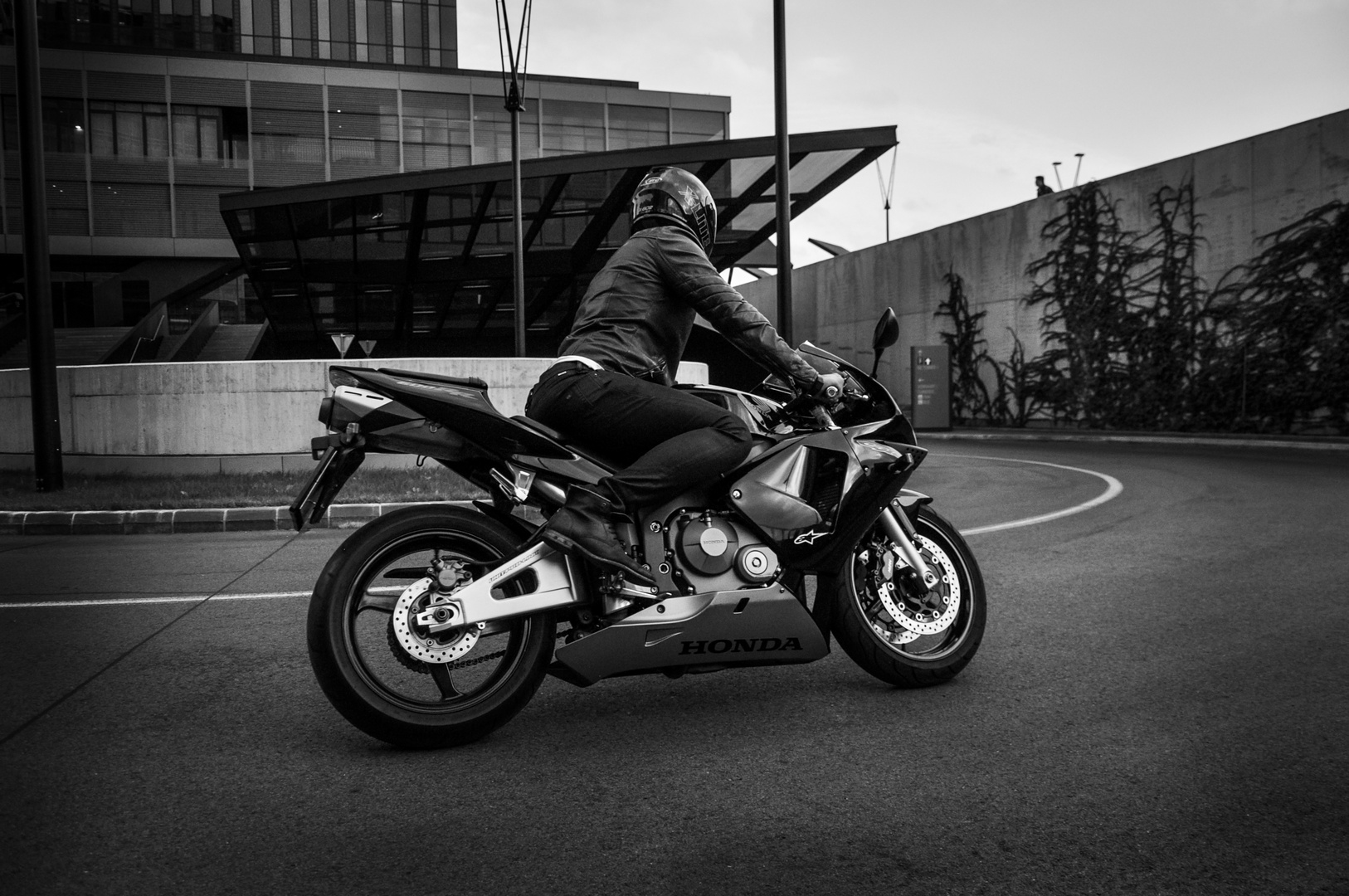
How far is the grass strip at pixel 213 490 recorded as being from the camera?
9.73 m

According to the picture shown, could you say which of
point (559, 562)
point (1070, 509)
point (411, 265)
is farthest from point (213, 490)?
point (411, 265)

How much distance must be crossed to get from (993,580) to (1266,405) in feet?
46.9

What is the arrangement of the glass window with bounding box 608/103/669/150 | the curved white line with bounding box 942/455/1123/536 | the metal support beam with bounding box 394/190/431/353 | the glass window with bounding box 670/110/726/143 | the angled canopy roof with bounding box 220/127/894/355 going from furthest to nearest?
the glass window with bounding box 670/110/726/143 → the glass window with bounding box 608/103/669/150 → the metal support beam with bounding box 394/190/431/353 → the angled canopy roof with bounding box 220/127/894/355 → the curved white line with bounding box 942/455/1123/536

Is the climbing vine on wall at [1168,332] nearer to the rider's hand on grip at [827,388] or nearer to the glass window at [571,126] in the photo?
the rider's hand on grip at [827,388]

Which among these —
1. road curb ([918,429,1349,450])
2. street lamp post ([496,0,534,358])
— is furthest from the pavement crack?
road curb ([918,429,1349,450])

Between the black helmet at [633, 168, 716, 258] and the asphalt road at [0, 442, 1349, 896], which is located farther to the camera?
the black helmet at [633, 168, 716, 258]

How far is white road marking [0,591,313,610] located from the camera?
554cm

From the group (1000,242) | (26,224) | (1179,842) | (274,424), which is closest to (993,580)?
(1179,842)

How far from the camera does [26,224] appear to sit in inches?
441

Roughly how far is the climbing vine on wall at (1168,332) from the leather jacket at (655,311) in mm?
15838

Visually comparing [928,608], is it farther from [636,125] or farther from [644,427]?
[636,125]

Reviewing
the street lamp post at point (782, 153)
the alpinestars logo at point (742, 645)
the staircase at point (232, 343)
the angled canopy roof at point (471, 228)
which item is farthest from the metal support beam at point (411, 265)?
the alpinestars logo at point (742, 645)

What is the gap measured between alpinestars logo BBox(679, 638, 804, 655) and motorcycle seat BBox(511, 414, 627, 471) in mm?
597

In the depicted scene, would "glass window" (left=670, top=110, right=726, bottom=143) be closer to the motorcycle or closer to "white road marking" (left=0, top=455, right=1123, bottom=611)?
"white road marking" (left=0, top=455, right=1123, bottom=611)
